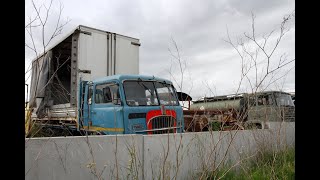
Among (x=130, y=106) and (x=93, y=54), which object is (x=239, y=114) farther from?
(x=93, y=54)

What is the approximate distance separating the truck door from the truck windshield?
25 centimetres

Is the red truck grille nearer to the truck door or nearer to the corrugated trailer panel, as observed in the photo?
the truck door

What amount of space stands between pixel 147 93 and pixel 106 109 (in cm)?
99

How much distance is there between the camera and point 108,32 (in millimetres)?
7273

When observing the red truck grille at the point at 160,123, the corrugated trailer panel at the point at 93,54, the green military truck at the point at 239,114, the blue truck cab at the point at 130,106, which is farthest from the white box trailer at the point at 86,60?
the green military truck at the point at 239,114

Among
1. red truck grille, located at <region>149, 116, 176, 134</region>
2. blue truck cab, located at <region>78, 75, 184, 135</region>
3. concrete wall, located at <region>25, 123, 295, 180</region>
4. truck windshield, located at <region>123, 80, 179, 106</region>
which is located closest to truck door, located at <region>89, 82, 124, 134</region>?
blue truck cab, located at <region>78, 75, 184, 135</region>

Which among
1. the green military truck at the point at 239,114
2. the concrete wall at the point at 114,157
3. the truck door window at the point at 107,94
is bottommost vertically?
the concrete wall at the point at 114,157

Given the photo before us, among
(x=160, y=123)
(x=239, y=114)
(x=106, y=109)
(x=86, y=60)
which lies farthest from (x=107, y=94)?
(x=239, y=114)

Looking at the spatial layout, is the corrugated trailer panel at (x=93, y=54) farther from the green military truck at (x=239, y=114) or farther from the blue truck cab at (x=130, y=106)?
the green military truck at (x=239, y=114)

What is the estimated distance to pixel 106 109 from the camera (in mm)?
5762

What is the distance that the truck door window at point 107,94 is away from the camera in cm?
564
